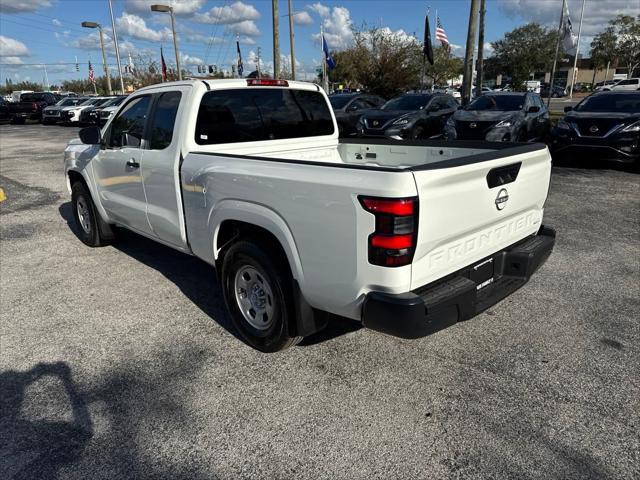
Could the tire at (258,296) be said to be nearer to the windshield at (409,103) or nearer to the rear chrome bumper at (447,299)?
the rear chrome bumper at (447,299)

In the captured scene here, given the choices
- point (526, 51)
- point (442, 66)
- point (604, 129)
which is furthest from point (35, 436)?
point (526, 51)

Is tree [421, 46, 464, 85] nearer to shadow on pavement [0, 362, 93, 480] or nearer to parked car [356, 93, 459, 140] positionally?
parked car [356, 93, 459, 140]

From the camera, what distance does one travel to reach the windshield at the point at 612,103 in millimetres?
10398

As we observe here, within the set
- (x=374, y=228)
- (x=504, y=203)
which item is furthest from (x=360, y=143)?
(x=374, y=228)

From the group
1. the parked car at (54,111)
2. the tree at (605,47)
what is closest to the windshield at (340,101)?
the parked car at (54,111)

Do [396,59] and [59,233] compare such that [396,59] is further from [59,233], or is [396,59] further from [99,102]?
[59,233]

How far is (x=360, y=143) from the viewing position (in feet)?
15.4

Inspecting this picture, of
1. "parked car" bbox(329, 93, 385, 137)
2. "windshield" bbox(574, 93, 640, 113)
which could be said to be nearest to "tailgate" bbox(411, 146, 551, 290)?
"windshield" bbox(574, 93, 640, 113)

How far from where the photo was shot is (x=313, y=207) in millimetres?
2645

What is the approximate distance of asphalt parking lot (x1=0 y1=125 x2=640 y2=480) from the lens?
2.43 m

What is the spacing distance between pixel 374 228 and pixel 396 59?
3083 centimetres

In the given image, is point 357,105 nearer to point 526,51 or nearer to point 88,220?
point 88,220

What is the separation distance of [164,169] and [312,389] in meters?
2.11

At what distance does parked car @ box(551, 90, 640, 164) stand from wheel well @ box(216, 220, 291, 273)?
9067mm
